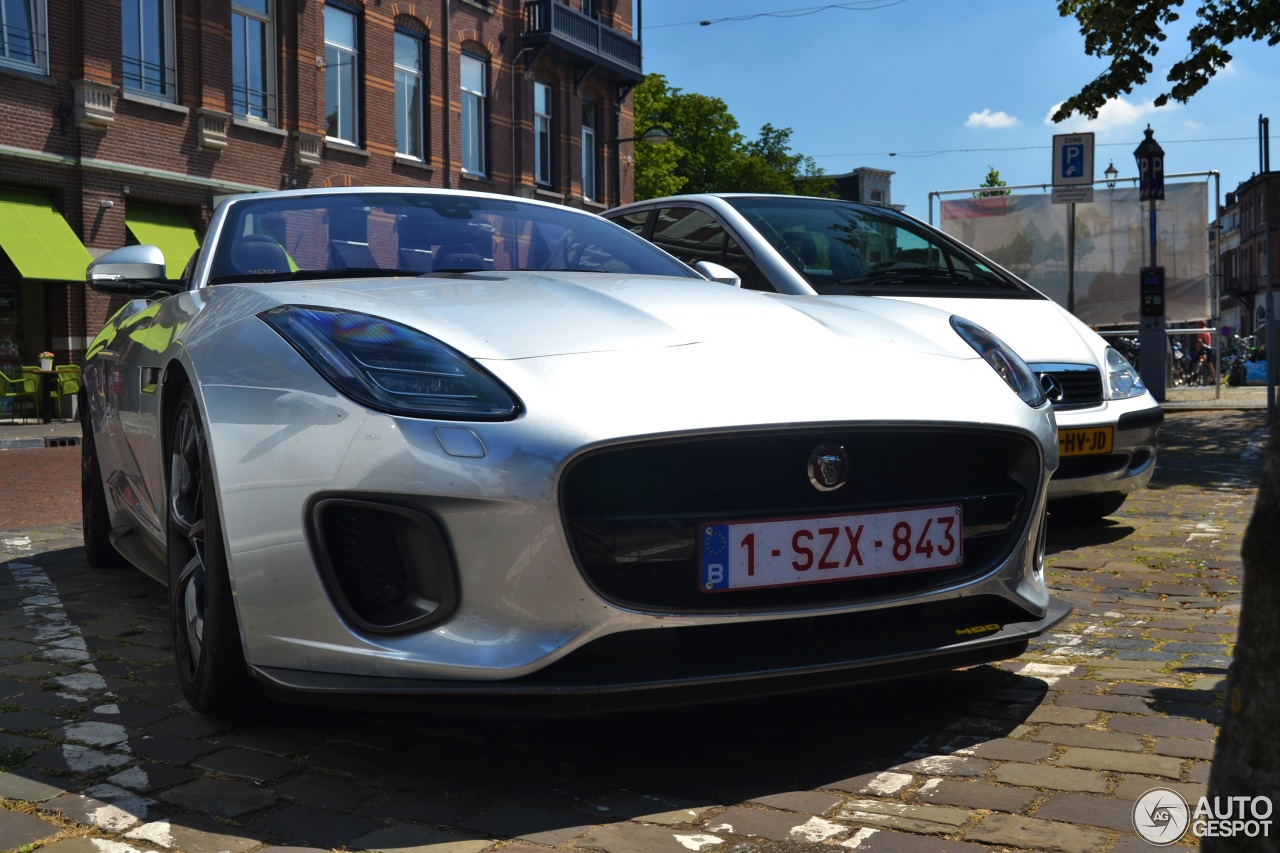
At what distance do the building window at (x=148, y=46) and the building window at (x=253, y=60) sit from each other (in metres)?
1.44

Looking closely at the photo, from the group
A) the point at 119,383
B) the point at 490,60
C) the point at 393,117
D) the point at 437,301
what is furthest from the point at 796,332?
the point at 490,60

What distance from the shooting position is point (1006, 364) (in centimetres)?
→ 325

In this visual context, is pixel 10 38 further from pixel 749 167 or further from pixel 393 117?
pixel 749 167

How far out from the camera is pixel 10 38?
17938 mm

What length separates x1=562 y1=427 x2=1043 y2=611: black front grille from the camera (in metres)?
2.48

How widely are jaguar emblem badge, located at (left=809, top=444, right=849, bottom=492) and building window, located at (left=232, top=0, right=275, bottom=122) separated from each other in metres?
20.9

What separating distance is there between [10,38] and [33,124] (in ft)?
3.77

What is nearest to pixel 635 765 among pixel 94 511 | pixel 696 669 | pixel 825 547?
pixel 696 669

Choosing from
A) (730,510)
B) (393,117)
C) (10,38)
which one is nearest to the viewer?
(730,510)

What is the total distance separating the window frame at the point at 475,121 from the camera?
27.8 meters

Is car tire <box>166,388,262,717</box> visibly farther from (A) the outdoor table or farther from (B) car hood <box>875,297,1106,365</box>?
(A) the outdoor table

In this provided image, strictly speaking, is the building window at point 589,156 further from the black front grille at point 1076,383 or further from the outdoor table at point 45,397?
the black front grille at point 1076,383

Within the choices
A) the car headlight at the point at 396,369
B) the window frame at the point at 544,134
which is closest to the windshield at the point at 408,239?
the car headlight at the point at 396,369

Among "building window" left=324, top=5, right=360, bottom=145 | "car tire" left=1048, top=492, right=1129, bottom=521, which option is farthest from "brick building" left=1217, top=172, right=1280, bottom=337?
"car tire" left=1048, top=492, right=1129, bottom=521
